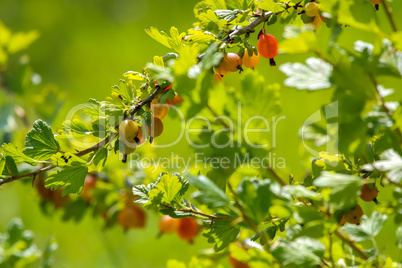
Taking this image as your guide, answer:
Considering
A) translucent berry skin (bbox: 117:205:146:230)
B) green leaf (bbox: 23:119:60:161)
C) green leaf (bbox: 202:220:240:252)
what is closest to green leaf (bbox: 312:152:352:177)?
green leaf (bbox: 202:220:240:252)

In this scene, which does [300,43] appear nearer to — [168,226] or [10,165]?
[10,165]

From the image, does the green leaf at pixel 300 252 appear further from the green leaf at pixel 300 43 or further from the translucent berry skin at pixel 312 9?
the translucent berry skin at pixel 312 9

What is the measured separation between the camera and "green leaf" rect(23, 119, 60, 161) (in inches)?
23.9

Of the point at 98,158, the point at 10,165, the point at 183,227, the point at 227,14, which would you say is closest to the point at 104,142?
the point at 98,158

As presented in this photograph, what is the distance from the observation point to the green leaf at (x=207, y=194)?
0.38 meters

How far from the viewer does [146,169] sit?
933 millimetres

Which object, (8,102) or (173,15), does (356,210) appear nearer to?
(8,102)

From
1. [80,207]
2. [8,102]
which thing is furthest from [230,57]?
[8,102]

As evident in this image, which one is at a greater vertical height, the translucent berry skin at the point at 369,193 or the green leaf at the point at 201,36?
the green leaf at the point at 201,36

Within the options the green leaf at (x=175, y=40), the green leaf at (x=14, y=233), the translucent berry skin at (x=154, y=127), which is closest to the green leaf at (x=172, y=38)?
the green leaf at (x=175, y=40)

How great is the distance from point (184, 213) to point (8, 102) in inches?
Answer: 36.4

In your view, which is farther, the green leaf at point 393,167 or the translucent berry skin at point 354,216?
the translucent berry skin at point 354,216

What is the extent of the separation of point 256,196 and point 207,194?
46 millimetres

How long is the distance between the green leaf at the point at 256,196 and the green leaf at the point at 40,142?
1.06ft
